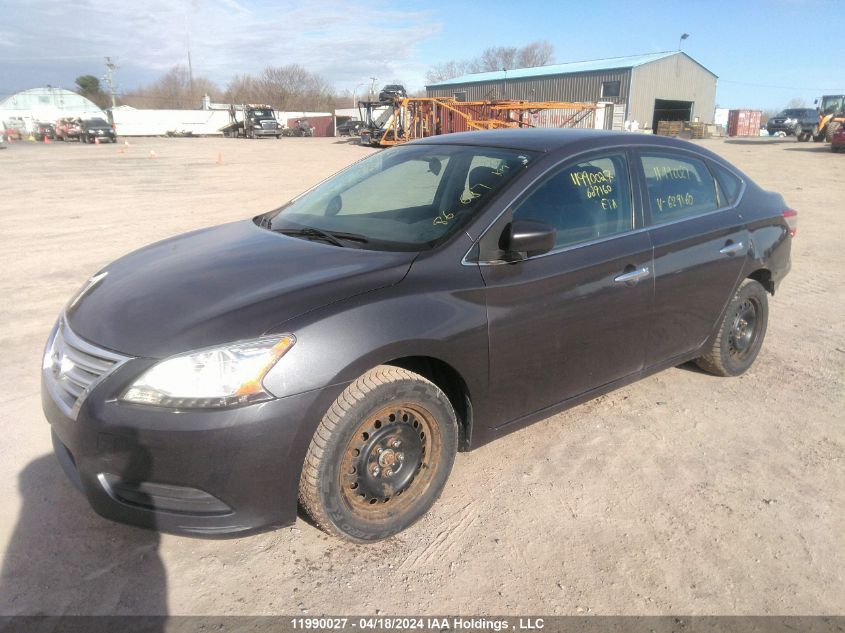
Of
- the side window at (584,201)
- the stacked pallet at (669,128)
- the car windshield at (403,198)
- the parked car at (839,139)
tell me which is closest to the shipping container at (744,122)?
the stacked pallet at (669,128)

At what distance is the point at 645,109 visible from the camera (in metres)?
47.3

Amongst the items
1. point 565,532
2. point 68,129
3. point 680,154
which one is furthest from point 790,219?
point 68,129

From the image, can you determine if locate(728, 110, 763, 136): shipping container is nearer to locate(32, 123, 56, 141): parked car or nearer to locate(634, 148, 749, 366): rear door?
locate(32, 123, 56, 141): parked car

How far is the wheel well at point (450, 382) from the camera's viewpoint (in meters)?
2.67

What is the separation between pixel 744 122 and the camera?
2219 inches

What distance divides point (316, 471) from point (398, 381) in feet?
1.56

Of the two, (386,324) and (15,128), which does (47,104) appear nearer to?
(15,128)

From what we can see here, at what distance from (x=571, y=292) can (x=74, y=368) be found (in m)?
2.22

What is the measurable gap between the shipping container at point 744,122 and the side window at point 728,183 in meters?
60.7

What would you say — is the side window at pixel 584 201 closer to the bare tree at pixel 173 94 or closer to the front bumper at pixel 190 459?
the front bumper at pixel 190 459

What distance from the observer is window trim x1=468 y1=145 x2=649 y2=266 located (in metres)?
2.78

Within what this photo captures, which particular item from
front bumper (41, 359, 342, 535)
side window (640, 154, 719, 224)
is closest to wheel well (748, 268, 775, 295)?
side window (640, 154, 719, 224)

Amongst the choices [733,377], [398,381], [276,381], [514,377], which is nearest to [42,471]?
[276,381]

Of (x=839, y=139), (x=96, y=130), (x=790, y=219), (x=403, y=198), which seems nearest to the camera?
(x=403, y=198)
